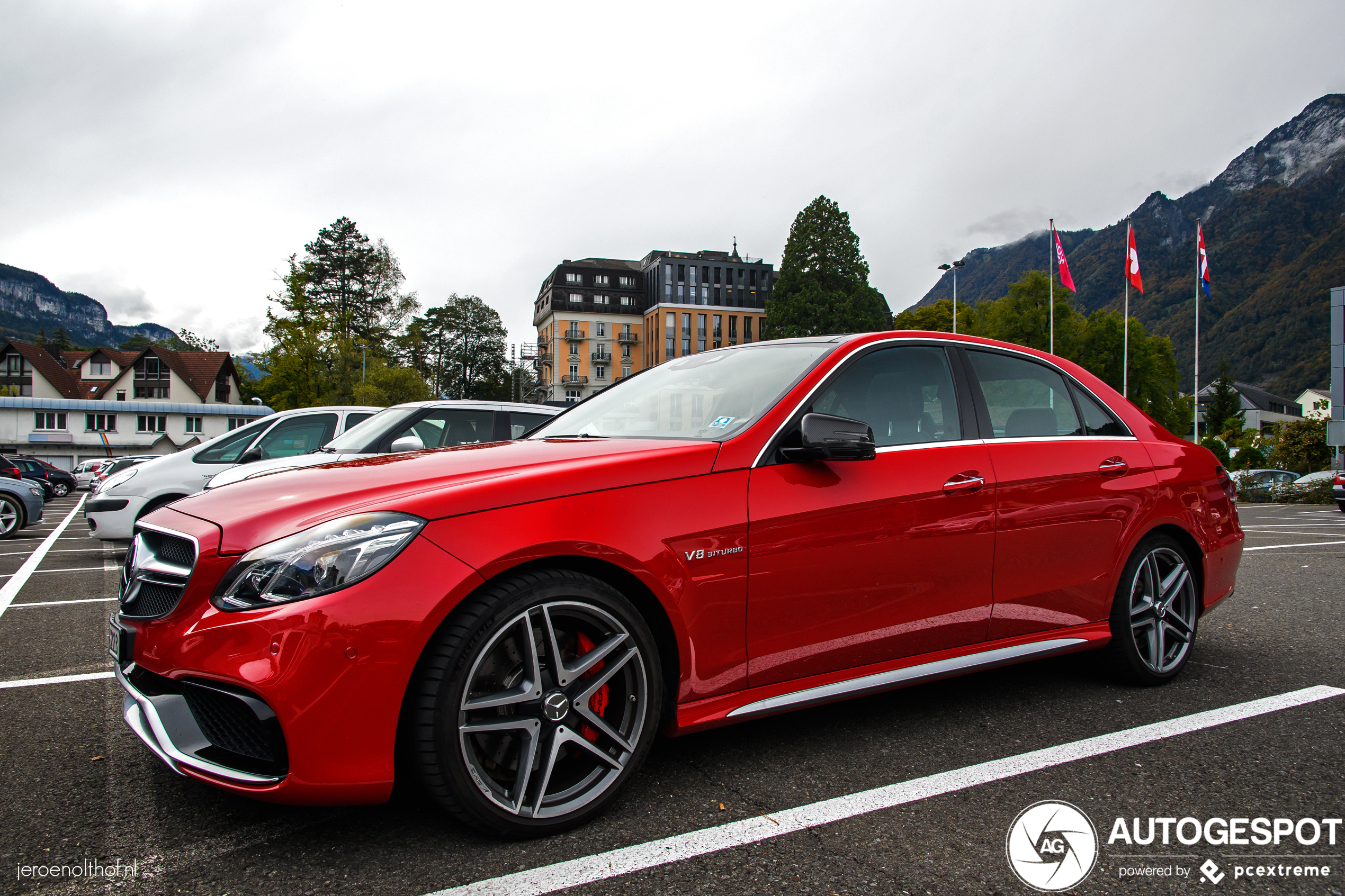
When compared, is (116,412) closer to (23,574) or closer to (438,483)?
(23,574)

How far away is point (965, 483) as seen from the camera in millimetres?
3162

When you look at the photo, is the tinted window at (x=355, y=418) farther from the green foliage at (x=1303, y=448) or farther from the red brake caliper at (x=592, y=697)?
the green foliage at (x=1303, y=448)

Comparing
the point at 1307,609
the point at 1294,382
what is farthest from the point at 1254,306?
the point at 1307,609

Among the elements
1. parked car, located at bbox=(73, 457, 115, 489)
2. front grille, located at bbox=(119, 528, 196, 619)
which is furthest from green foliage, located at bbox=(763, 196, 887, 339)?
front grille, located at bbox=(119, 528, 196, 619)

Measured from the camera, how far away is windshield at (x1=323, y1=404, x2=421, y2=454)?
293 inches

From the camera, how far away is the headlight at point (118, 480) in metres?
9.13

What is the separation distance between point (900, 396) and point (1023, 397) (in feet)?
2.50

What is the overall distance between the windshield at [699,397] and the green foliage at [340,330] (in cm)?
4789

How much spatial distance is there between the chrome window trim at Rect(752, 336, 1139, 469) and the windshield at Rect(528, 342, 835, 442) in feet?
0.28

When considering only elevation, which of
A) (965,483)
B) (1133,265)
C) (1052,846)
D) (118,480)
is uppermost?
(1133,265)

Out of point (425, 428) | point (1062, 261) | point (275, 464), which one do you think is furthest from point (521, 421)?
point (1062, 261)

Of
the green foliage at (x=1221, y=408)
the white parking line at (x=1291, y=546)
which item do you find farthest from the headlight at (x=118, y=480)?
the green foliage at (x=1221, y=408)

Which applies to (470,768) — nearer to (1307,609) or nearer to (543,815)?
(543,815)

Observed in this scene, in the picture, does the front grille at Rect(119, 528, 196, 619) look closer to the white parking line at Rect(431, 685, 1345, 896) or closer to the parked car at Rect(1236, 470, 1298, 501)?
the white parking line at Rect(431, 685, 1345, 896)
